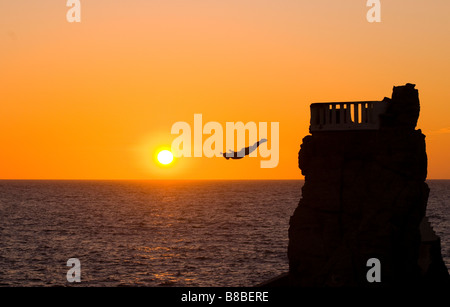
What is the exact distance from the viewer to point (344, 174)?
73.9 ft

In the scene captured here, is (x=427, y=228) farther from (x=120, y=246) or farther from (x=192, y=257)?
(x=120, y=246)

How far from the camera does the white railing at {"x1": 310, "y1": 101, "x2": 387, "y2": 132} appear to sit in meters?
→ 22.0

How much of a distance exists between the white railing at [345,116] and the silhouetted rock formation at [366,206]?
14cm

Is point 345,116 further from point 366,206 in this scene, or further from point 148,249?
point 148,249

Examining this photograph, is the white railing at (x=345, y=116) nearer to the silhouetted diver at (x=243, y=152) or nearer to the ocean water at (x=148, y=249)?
the silhouetted diver at (x=243, y=152)

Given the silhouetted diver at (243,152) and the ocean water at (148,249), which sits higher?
the silhouetted diver at (243,152)

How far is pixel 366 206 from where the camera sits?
21.9m

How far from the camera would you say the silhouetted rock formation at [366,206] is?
21.3 metres

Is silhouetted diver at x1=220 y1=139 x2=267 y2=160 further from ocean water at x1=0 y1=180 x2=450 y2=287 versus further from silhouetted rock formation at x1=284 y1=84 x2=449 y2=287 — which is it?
ocean water at x1=0 y1=180 x2=450 y2=287

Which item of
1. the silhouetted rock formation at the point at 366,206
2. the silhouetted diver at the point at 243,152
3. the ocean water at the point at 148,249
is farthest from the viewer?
the ocean water at the point at 148,249

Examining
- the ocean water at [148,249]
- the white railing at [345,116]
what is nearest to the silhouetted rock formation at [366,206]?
the white railing at [345,116]

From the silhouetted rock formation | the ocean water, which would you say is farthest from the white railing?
the ocean water
